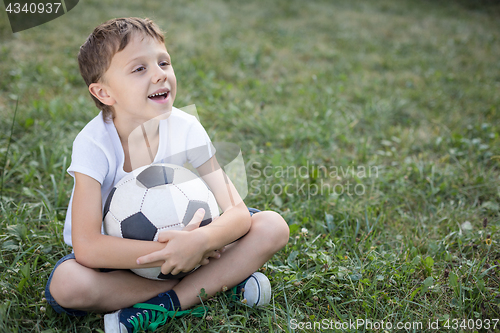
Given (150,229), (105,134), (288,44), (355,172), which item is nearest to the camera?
(150,229)

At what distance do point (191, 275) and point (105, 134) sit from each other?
0.73m

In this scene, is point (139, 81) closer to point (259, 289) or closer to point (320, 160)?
point (259, 289)

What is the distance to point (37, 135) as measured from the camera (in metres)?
2.69

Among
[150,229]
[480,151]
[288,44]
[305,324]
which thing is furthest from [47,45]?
[480,151]

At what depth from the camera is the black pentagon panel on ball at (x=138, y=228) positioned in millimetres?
1453

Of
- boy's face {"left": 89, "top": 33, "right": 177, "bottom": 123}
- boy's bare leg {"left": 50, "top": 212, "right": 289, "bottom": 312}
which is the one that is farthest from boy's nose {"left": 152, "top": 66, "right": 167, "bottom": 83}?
boy's bare leg {"left": 50, "top": 212, "right": 289, "bottom": 312}

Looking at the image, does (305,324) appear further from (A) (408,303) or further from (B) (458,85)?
(B) (458,85)

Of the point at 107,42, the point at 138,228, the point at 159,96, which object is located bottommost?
the point at 138,228

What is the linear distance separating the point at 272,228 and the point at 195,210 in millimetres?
367

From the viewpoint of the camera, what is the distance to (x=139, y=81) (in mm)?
1531

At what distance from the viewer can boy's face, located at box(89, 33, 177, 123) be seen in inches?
60.4
